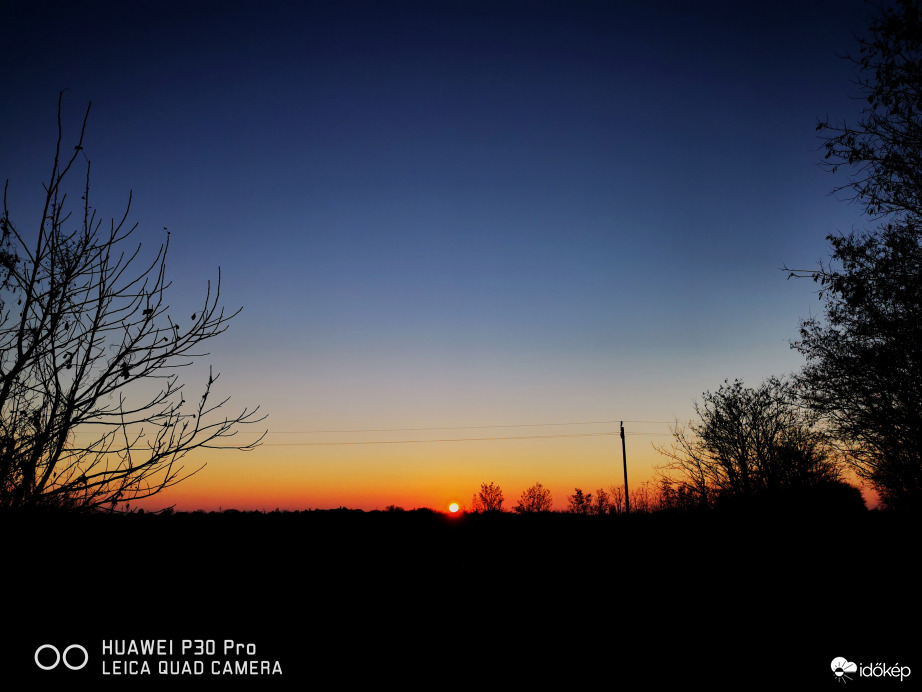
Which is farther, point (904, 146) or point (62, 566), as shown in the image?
point (904, 146)

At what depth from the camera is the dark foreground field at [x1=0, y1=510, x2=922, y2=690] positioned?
3.98 m

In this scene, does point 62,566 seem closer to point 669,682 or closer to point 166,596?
point 166,596

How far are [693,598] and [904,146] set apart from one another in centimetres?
968

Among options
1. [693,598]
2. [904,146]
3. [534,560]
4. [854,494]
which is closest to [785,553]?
[693,598]

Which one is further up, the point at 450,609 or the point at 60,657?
the point at 60,657

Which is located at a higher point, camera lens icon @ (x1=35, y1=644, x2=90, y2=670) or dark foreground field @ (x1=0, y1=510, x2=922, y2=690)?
camera lens icon @ (x1=35, y1=644, x2=90, y2=670)

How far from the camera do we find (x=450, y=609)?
897cm

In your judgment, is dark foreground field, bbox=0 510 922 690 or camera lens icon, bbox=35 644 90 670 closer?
camera lens icon, bbox=35 644 90 670

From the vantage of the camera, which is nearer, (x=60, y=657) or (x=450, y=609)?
(x=60, y=657)

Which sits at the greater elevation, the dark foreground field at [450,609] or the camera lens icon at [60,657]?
the camera lens icon at [60,657]

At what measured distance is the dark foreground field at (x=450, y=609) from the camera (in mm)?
3980

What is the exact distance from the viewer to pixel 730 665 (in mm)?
6664

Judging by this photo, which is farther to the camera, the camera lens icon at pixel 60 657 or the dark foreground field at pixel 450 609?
the dark foreground field at pixel 450 609

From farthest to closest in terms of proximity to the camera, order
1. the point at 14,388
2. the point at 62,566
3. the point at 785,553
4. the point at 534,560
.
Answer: the point at 534,560, the point at 785,553, the point at 62,566, the point at 14,388
